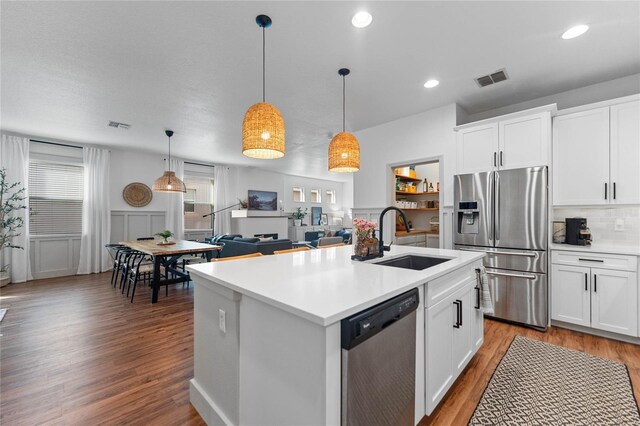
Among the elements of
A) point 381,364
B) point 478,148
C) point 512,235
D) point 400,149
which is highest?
point 400,149

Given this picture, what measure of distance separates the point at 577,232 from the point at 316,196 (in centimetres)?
890

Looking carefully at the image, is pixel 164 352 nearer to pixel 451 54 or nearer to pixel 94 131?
pixel 451 54

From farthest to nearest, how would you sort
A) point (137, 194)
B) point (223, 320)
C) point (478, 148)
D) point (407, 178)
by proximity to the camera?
point (137, 194) < point (407, 178) < point (478, 148) < point (223, 320)

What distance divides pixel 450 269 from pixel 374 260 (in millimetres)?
557

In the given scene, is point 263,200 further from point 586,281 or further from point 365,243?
point 586,281

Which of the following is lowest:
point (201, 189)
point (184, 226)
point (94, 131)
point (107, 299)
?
point (107, 299)

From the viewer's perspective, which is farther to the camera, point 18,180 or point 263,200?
point 263,200

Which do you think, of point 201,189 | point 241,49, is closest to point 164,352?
point 241,49

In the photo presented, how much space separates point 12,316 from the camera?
10.9 ft

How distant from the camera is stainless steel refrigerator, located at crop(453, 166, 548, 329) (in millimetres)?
2928

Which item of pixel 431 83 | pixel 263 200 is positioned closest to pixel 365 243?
pixel 431 83

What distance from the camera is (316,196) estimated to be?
1136cm

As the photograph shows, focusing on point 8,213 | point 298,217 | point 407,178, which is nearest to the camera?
point 8,213

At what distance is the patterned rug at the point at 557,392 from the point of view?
1.66 meters
